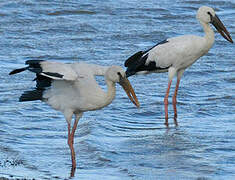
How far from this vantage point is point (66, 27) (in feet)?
49.5

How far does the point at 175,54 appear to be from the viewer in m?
9.94

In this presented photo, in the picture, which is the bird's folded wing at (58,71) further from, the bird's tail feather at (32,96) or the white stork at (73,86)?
the bird's tail feather at (32,96)

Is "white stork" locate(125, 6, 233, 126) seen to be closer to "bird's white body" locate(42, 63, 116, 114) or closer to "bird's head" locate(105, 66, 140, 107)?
"bird's white body" locate(42, 63, 116, 114)

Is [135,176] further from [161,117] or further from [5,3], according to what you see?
[5,3]

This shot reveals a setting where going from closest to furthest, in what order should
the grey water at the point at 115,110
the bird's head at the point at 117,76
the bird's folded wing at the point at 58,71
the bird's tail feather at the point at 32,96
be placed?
1. the bird's folded wing at the point at 58,71
2. the bird's head at the point at 117,76
3. the grey water at the point at 115,110
4. the bird's tail feather at the point at 32,96

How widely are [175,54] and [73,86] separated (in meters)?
3.11

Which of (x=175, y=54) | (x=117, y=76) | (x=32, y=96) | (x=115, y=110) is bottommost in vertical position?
(x=115, y=110)

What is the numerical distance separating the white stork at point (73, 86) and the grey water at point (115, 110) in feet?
1.63

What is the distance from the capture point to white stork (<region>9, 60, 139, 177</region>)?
6773 millimetres

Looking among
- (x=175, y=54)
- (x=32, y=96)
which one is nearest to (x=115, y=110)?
(x=175, y=54)

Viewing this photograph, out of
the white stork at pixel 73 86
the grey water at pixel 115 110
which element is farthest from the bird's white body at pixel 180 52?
the white stork at pixel 73 86

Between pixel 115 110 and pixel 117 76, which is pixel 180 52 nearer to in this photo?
pixel 115 110

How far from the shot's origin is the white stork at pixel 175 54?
992 cm

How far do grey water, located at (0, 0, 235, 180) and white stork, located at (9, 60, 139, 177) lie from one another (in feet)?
1.63
